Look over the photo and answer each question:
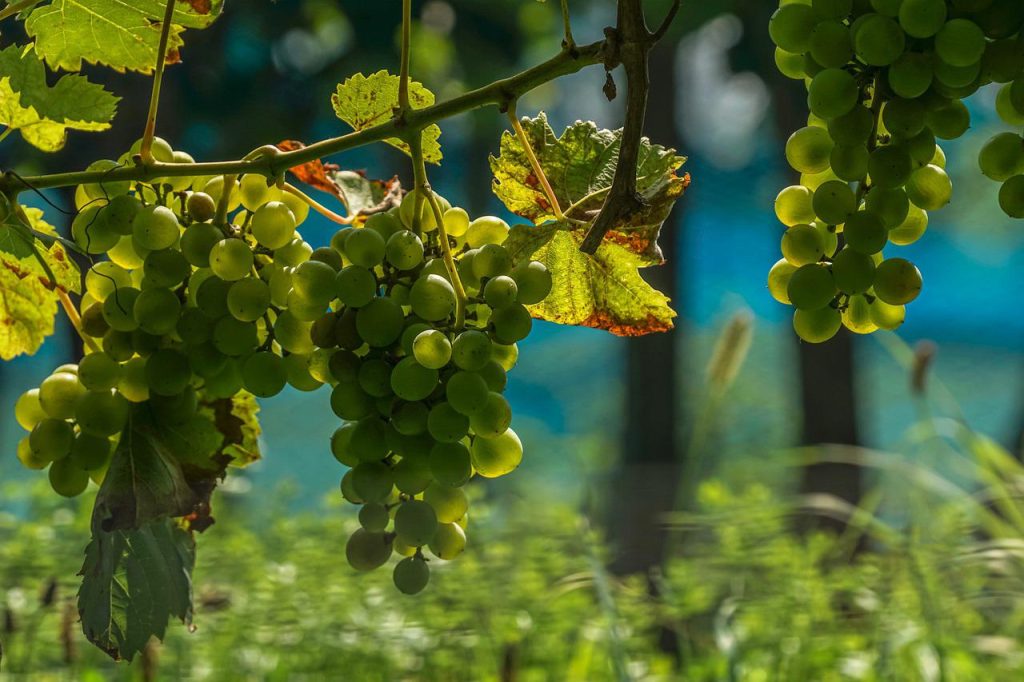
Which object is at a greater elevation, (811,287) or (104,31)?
(104,31)

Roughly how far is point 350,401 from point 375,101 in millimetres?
155

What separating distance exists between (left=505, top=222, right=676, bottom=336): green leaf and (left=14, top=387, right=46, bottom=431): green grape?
0.27m

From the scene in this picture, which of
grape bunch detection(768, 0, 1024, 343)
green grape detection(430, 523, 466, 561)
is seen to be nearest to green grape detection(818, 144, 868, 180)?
grape bunch detection(768, 0, 1024, 343)

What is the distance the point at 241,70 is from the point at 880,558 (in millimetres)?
4847

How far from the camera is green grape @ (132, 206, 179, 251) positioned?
1.45 feet

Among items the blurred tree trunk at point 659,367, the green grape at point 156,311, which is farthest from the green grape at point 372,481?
the blurred tree trunk at point 659,367

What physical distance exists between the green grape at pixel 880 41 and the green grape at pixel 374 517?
26 centimetres

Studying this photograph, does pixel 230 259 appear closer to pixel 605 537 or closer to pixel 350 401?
pixel 350 401

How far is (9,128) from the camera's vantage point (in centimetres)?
52

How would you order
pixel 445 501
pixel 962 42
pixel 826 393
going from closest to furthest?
pixel 962 42
pixel 445 501
pixel 826 393

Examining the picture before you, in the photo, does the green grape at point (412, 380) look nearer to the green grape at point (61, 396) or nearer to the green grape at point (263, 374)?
the green grape at point (263, 374)

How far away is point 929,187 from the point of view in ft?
1.30

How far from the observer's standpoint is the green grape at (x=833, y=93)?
362 millimetres

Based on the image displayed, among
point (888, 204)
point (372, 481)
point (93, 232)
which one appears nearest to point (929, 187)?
point (888, 204)
